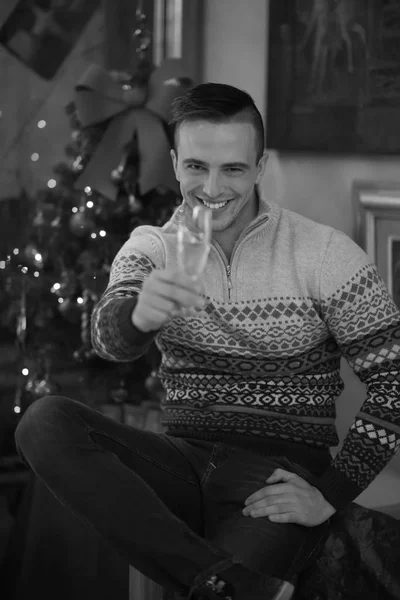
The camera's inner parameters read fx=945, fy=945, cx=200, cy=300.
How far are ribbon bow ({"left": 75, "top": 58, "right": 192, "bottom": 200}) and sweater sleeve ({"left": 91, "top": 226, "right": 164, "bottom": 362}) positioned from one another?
69cm

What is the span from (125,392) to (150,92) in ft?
2.86

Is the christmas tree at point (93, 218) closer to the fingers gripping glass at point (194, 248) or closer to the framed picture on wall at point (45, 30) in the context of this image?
the framed picture on wall at point (45, 30)

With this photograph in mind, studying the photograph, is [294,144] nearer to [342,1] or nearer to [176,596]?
[342,1]

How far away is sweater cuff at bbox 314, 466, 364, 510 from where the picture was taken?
1.71 meters

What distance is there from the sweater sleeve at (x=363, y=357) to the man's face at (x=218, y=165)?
8.6 inches

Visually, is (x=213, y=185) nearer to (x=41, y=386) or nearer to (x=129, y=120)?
(x=129, y=120)

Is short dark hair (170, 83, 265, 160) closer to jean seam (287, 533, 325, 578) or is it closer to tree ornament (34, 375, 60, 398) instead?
jean seam (287, 533, 325, 578)

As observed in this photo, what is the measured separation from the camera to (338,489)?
5.60 ft

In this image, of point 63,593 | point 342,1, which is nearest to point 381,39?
point 342,1

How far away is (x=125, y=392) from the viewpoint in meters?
2.77

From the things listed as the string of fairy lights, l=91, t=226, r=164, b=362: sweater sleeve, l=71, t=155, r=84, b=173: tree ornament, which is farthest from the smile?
l=71, t=155, r=84, b=173: tree ornament

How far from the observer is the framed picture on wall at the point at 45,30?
3.47m

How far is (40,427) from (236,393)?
1.31ft

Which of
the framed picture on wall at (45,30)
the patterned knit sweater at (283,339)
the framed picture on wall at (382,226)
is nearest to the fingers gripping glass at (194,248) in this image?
the patterned knit sweater at (283,339)
